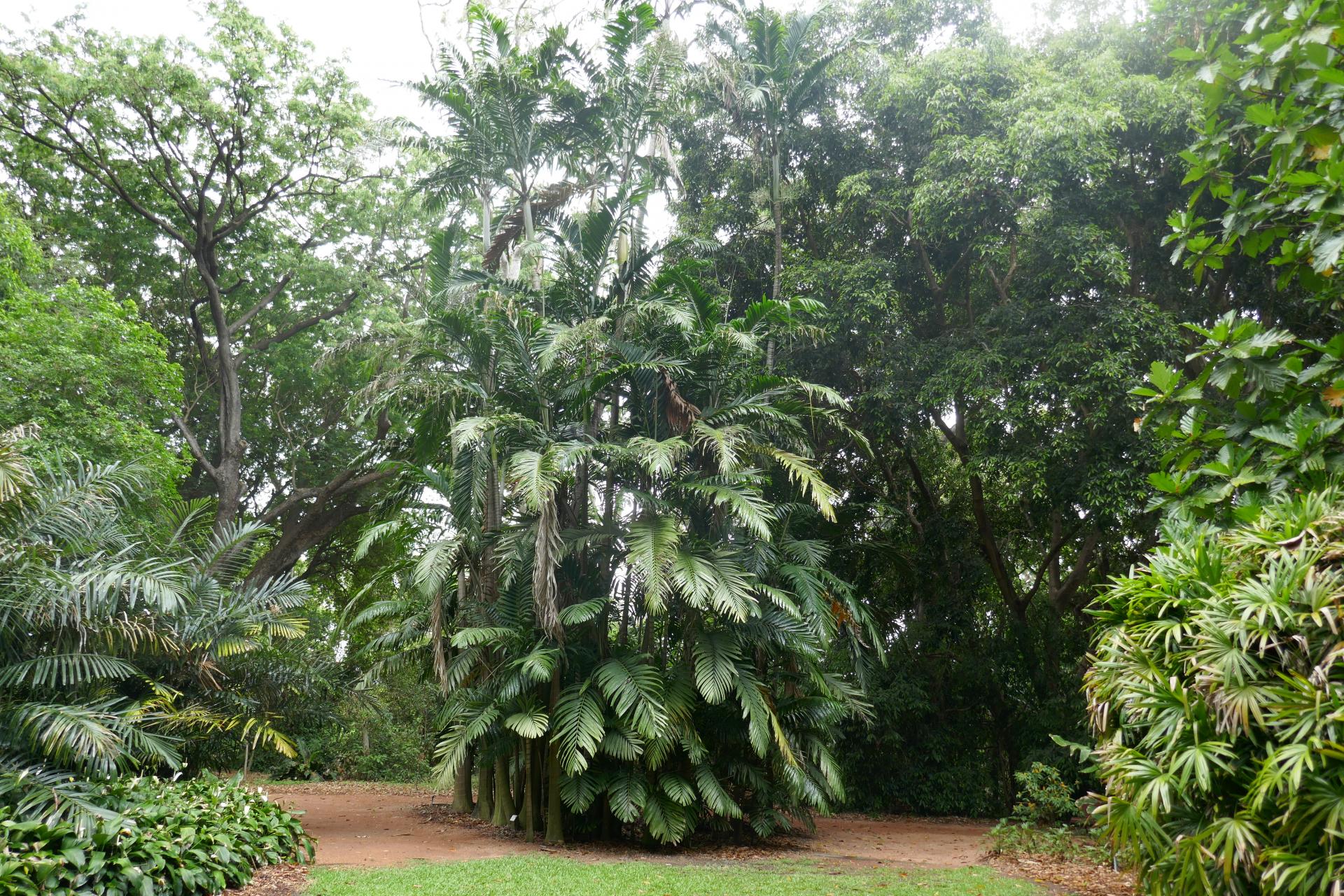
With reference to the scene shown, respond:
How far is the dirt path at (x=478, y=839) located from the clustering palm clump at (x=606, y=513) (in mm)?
445

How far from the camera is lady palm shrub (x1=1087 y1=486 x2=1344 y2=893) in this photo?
4258 millimetres

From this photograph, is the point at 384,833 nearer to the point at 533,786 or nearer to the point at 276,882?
the point at 533,786

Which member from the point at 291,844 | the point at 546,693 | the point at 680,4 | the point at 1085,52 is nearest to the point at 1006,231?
the point at 1085,52

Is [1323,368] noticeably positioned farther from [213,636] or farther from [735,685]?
[213,636]

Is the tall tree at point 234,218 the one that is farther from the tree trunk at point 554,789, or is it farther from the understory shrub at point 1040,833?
the understory shrub at point 1040,833

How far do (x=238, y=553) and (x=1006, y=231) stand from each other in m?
10.7

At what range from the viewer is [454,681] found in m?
10.1

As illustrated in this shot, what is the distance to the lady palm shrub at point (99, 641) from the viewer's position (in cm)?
665

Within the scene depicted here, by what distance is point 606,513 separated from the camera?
10492mm

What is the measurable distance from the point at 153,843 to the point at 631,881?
3.79 m

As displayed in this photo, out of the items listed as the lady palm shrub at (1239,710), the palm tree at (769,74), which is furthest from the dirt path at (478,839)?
the palm tree at (769,74)

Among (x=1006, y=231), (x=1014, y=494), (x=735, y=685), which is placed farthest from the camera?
(x=1006, y=231)

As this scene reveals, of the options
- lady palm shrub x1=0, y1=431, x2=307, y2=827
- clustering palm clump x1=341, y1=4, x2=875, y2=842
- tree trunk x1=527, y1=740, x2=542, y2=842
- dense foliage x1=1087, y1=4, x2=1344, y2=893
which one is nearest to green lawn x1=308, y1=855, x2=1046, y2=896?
clustering palm clump x1=341, y1=4, x2=875, y2=842

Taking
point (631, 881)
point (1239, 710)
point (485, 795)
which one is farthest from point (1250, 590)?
point (485, 795)
